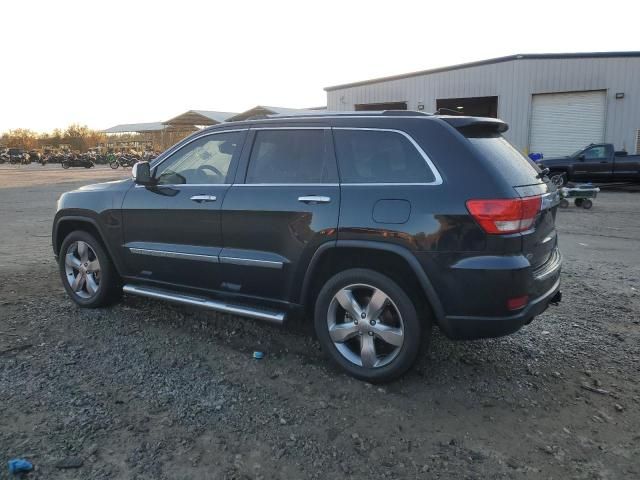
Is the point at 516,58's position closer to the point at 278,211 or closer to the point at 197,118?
the point at 278,211

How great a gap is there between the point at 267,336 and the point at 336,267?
114 centimetres

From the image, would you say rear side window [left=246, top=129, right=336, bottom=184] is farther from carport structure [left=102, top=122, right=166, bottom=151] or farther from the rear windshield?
carport structure [left=102, top=122, right=166, bottom=151]

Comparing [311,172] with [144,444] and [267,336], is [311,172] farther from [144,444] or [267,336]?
[144,444]

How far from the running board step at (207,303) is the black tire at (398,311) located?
14.1 inches

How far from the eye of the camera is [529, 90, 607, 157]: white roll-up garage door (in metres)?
21.9

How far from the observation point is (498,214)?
322 centimetres

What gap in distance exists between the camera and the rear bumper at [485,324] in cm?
331

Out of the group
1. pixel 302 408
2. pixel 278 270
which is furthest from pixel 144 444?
pixel 278 270

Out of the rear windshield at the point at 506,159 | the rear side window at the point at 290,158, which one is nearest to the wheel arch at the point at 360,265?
the rear side window at the point at 290,158

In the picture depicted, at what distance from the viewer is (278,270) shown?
12.9 feet

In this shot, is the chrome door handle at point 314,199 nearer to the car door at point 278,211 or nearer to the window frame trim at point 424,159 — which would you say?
the car door at point 278,211

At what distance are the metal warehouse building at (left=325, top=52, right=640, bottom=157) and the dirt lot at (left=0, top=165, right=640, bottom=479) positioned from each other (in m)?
19.3

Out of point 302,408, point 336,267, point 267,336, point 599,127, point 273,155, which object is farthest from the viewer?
point 599,127

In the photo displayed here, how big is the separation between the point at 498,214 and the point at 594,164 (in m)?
17.7
